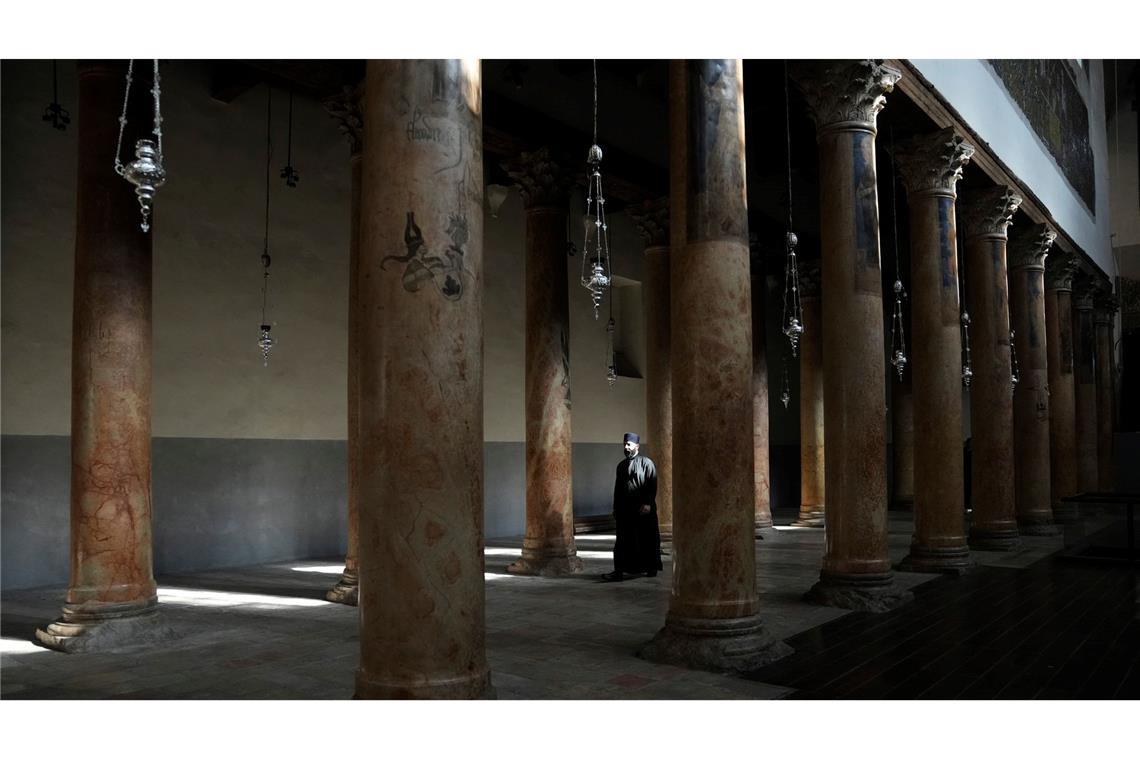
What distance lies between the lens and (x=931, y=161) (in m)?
11.6

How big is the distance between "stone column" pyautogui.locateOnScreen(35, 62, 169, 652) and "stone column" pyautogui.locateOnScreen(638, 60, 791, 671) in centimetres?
418

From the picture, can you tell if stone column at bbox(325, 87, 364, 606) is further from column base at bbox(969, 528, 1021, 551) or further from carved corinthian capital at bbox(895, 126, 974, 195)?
column base at bbox(969, 528, 1021, 551)

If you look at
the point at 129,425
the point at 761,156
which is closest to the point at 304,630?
the point at 129,425

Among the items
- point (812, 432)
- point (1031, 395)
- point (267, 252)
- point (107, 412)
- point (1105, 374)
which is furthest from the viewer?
point (1105, 374)

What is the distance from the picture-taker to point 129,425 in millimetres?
7480

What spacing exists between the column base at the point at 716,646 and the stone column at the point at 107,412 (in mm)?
4011

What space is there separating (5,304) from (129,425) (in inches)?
167

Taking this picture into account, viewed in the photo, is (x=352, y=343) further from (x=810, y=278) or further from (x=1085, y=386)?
(x=1085, y=386)

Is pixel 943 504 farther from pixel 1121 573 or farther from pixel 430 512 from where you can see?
pixel 430 512

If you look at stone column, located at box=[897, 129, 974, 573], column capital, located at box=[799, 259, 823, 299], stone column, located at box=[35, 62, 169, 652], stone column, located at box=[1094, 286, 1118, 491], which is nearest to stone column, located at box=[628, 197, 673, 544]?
stone column, located at box=[897, 129, 974, 573]

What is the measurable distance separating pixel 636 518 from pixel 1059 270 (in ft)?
44.6

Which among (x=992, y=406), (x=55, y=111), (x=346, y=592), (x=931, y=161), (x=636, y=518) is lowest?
(x=346, y=592)

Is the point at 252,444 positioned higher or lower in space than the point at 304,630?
higher

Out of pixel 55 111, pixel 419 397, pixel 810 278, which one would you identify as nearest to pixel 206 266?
pixel 55 111
